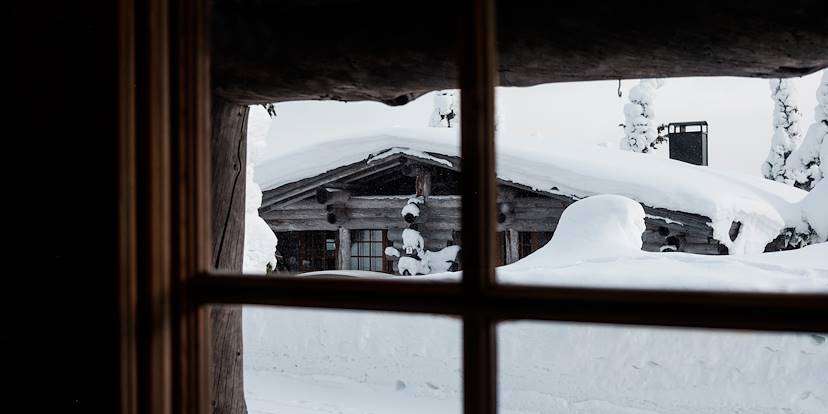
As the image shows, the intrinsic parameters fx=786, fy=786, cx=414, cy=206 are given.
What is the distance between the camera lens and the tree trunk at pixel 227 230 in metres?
1.11

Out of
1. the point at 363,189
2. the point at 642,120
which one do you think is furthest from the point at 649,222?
the point at 642,120

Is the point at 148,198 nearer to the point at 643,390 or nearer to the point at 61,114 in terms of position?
the point at 61,114

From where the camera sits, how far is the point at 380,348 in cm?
434

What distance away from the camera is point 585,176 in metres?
6.44

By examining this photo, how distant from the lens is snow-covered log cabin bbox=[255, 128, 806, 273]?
622cm

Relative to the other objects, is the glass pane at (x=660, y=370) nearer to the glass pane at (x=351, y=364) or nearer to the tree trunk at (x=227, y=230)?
the glass pane at (x=351, y=364)

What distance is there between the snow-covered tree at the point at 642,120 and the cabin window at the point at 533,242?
7.34m

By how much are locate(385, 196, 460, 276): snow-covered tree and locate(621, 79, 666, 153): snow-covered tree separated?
29.5 ft

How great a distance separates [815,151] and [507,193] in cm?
592

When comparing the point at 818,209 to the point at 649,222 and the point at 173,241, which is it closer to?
the point at 649,222

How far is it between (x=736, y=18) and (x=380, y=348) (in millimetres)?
3694

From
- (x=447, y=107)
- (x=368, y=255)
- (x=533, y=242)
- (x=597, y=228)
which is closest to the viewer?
(x=597, y=228)

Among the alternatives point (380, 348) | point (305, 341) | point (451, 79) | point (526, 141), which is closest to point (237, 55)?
point (451, 79)

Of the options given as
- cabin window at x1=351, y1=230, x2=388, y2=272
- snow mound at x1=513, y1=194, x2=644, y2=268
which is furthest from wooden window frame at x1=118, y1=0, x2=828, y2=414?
cabin window at x1=351, y1=230, x2=388, y2=272
